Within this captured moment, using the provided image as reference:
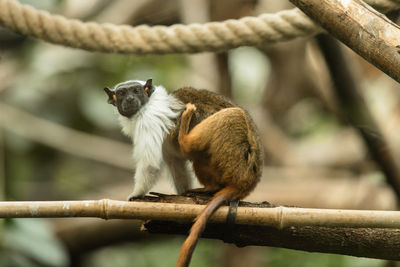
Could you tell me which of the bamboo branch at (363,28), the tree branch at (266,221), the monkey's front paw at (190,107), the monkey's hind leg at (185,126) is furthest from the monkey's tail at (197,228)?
the bamboo branch at (363,28)

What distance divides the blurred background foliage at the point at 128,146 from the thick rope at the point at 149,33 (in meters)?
1.58

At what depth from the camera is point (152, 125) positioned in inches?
114

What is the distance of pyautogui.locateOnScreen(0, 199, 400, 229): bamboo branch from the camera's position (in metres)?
2.14

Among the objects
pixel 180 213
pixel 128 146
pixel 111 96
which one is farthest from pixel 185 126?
pixel 128 146

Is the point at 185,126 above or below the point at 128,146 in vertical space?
below

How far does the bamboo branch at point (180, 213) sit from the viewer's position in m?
2.14

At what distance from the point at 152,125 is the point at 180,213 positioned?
0.75 meters

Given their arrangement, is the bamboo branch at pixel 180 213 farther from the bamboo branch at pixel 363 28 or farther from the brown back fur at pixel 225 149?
the bamboo branch at pixel 363 28

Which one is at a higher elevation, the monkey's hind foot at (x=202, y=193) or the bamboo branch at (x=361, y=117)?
the bamboo branch at (x=361, y=117)

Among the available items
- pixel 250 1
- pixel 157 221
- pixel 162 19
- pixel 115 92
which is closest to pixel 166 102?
pixel 115 92

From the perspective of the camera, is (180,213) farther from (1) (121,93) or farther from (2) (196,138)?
(1) (121,93)

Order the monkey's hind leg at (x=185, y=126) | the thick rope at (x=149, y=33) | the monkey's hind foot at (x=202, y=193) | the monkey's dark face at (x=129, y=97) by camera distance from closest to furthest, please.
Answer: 1. the monkey's hind foot at (x=202, y=193)
2. the monkey's hind leg at (x=185, y=126)
3. the monkey's dark face at (x=129, y=97)
4. the thick rope at (x=149, y=33)

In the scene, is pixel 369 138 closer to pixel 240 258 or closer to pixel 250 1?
Result: pixel 240 258

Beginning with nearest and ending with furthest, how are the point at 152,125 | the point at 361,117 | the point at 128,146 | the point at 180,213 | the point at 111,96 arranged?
the point at 180,213, the point at 152,125, the point at 111,96, the point at 361,117, the point at 128,146
